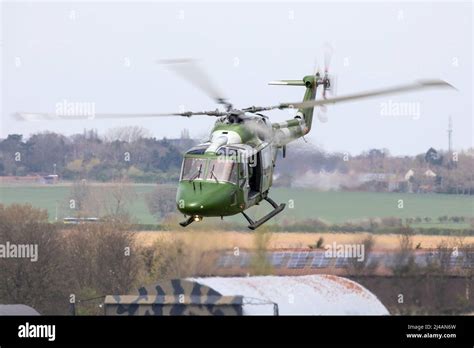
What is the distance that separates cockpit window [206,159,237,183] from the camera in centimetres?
3025

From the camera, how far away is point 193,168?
30.3 m

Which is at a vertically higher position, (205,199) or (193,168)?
(193,168)

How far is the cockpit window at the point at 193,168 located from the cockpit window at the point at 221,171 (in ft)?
0.45

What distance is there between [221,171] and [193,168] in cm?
54

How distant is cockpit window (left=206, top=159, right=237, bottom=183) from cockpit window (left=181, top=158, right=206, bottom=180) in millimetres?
138

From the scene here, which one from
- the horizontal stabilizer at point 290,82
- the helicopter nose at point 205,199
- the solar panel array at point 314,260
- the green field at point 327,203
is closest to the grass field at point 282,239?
the solar panel array at point 314,260

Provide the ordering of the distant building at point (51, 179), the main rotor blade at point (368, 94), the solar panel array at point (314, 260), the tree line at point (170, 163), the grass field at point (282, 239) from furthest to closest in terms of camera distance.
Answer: the distant building at point (51, 179) < the tree line at point (170, 163) < the solar panel array at point (314, 260) < the grass field at point (282, 239) < the main rotor blade at point (368, 94)

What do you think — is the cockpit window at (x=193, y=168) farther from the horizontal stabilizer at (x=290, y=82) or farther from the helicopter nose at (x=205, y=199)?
the horizontal stabilizer at (x=290, y=82)

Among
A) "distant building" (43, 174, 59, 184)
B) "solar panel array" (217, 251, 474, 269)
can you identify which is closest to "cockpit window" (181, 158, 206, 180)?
"solar panel array" (217, 251, 474, 269)

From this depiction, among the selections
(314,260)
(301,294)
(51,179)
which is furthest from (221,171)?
(51,179)

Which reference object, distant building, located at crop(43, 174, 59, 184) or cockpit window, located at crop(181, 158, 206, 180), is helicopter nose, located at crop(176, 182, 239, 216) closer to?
cockpit window, located at crop(181, 158, 206, 180)

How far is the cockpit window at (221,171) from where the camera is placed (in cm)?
3025

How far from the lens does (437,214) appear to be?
42.0 m
